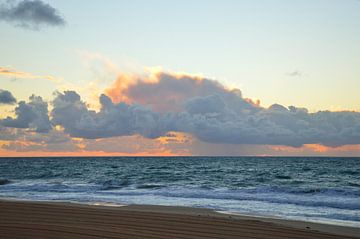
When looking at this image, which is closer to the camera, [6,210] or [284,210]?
[6,210]

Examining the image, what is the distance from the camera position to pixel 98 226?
29.7ft

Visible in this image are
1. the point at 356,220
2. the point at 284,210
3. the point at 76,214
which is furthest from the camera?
the point at 284,210

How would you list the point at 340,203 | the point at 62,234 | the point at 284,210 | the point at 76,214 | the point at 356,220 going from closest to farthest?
the point at 62,234
the point at 76,214
the point at 356,220
the point at 284,210
the point at 340,203

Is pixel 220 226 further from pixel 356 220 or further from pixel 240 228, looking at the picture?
pixel 356 220

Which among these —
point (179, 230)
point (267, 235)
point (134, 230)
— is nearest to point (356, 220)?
point (267, 235)

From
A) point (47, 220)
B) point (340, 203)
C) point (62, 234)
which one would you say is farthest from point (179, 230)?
point (340, 203)

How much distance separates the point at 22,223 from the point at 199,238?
165 inches

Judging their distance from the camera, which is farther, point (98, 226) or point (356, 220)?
point (356, 220)

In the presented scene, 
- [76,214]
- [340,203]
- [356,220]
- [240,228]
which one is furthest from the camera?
[340,203]

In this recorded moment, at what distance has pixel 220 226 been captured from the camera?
9781mm

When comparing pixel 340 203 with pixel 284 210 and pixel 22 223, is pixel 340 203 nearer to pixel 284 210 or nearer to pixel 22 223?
pixel 284 210

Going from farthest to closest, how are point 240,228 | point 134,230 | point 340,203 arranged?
point 340,203 → point 240,228 → point 134,230

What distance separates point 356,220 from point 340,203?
5.21 meters

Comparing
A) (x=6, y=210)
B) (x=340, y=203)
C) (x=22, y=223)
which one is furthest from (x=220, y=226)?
(x=340, y=203)
